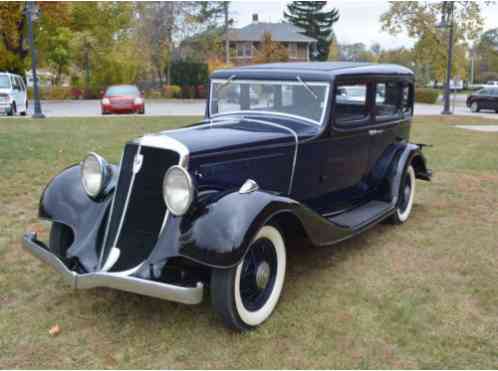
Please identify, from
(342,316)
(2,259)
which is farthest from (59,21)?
(342,316)

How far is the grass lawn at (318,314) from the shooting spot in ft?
9.61

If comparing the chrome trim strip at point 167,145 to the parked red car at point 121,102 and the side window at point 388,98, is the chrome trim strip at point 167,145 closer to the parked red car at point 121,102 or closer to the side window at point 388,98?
the side window at point 388,98

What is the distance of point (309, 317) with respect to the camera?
3398mm

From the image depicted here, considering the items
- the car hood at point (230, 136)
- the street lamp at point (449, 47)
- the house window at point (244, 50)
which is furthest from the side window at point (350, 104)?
the house window at point (244, 50)

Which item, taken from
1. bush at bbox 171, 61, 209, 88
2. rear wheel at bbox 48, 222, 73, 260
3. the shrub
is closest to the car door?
rear wheel at bbox 48, 222, 73, 260

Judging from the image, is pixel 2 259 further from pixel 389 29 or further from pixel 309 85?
pixel 389 29

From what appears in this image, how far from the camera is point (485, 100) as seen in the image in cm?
2389

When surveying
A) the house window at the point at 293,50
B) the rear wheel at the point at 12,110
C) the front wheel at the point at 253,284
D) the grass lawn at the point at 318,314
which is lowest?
the grass lawn at the point at 318,314

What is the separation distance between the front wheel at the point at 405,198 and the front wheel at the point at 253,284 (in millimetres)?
2279

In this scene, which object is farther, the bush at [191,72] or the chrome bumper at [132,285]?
the bush at [191,72]

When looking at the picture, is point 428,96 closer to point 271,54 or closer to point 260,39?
point 271,54

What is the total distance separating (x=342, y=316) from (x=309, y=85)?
1.96 meters

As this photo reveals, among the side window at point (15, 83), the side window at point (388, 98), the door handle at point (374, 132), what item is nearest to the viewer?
the door handle at point (374, 132)

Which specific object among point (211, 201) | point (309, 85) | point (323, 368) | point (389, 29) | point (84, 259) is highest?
point (389, 29)
